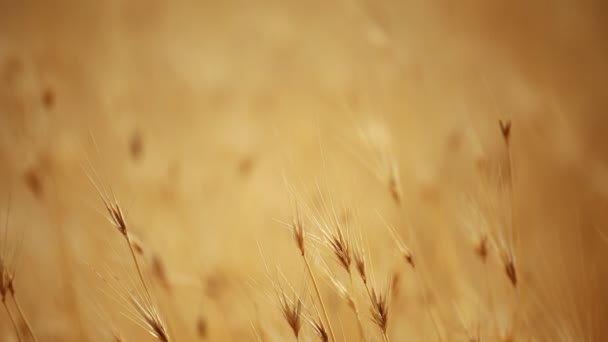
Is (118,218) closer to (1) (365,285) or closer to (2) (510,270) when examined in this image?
(1) (365,285)

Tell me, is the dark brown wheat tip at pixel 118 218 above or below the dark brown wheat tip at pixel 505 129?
below

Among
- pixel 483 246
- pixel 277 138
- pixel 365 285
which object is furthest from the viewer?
pixel 277 138

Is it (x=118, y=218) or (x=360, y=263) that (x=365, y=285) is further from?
(x=118, y=218)

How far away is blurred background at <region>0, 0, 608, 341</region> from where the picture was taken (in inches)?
29.8

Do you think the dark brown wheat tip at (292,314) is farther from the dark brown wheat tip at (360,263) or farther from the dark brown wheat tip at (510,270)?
the dark brown wheat tip at (510,270)

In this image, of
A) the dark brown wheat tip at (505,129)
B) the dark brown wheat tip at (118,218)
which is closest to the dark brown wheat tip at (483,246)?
the dark brown wheat tip at (505,129)

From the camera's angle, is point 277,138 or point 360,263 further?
point 277,138

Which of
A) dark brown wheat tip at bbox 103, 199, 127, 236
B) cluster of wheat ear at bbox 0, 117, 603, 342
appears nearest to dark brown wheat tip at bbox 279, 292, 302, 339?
cluster of wheat ear at bbox 0, 117, 603, 342

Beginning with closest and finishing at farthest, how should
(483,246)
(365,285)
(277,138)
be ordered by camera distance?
(365,285) < (483,246) < (277,138)

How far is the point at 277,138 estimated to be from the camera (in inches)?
39.9

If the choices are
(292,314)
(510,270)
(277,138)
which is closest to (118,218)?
(292,314)

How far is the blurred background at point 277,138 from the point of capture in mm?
756

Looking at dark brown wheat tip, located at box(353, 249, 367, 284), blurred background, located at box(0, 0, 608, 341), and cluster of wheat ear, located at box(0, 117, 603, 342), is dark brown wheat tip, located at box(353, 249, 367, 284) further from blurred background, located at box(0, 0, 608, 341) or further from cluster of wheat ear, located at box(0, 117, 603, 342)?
blurred background, located at box(0, 0, 608, 341)

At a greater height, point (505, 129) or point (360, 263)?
point (505, 129)
